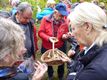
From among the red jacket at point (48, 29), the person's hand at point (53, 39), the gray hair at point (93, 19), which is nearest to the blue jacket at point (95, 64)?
the gray hair at point (93, 19)

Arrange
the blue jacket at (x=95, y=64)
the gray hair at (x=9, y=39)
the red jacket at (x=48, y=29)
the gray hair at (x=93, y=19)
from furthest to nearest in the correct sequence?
the red jacket at (x=48, y=29) → the gray hair at (x=93, y=19) → the blue jacket at (x=95, y=64) → the gray hair at (x=9, y=39)

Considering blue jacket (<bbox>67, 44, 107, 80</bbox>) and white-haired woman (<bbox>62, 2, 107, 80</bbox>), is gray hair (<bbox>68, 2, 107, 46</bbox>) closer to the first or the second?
white-haired woman (<bbox>62, 2, 107, 80</bbox>)

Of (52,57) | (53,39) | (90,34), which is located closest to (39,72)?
(90,34)

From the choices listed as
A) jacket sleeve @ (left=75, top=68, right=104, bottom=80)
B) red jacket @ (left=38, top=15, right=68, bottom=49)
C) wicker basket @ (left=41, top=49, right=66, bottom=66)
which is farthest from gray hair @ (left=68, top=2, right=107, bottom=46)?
red jacket @ (left=38, top=15, right=68, bottom=49)

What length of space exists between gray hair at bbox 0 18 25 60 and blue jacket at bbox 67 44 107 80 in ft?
2.27

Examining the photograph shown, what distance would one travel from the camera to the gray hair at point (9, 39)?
2.05 metres

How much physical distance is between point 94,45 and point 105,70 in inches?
13.3

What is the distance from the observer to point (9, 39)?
81.3 inches

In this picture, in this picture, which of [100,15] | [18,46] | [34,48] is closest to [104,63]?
[100,15]

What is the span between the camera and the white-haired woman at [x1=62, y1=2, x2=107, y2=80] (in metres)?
2.61

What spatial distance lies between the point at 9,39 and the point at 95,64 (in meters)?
0.82

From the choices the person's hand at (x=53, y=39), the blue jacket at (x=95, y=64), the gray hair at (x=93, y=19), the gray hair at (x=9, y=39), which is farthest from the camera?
the person's hand at (x=53, y=39)

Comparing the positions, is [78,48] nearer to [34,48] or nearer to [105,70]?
[34,48]

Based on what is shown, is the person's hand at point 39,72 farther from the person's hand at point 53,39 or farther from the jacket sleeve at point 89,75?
the person's hand at point 53,39
